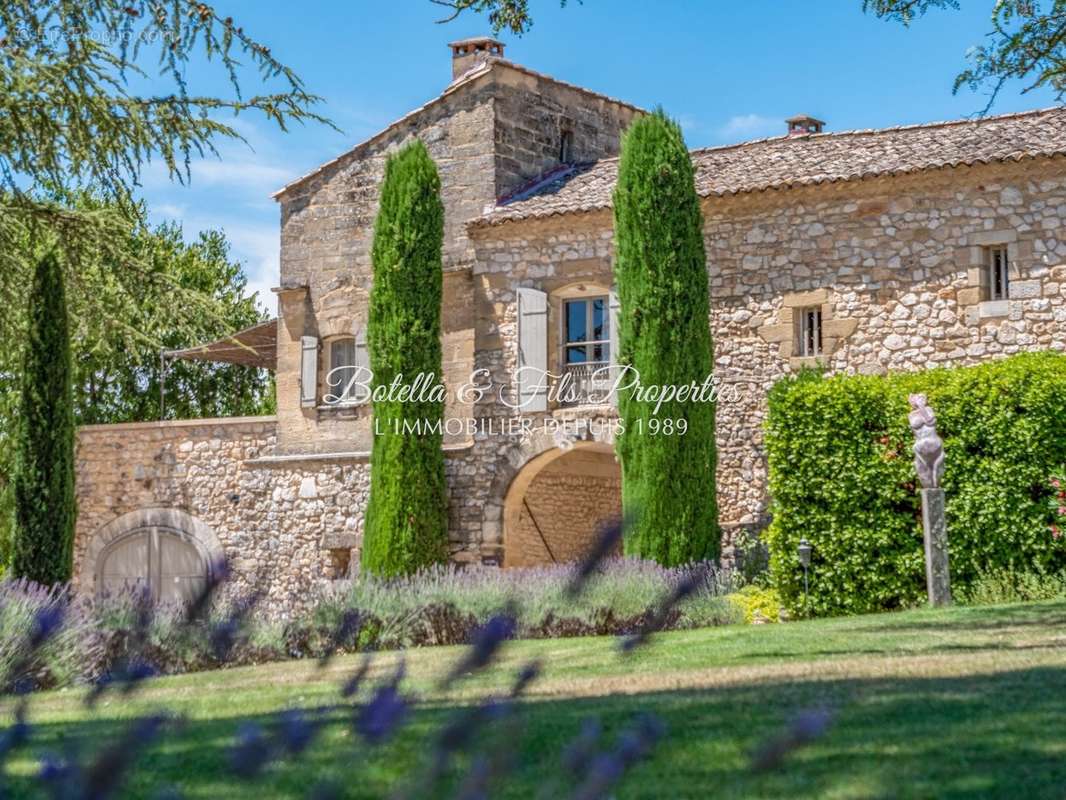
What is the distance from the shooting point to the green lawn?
15.3 ft

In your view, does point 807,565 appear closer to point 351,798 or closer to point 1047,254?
point 1047,254

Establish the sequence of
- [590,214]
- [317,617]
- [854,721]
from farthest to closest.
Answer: [590,214], [317,617], [854,721]

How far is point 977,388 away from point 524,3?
6097mm

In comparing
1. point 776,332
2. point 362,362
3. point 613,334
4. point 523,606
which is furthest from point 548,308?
point 523,606

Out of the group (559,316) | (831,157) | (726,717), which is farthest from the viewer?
(559,316)

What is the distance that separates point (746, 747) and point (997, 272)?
493 inches

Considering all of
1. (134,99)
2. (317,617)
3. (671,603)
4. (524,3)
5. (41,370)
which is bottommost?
(317,617)

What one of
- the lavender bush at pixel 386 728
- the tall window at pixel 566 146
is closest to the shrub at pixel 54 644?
the lavender bush at pixel 386 728

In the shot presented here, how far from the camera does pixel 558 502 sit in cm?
2056

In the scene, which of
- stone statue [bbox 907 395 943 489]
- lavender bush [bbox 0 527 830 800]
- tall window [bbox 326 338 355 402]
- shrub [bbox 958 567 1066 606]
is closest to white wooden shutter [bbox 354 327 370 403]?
tall window [bbox 326 338 355 402]

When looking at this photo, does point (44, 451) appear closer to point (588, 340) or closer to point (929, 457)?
point (588, 340)

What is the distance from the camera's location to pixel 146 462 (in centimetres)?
2181

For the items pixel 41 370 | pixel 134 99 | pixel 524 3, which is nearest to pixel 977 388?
pixel 524 3

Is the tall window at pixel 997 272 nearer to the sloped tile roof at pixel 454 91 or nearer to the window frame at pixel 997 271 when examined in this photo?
the window frame at pixel 997 271
